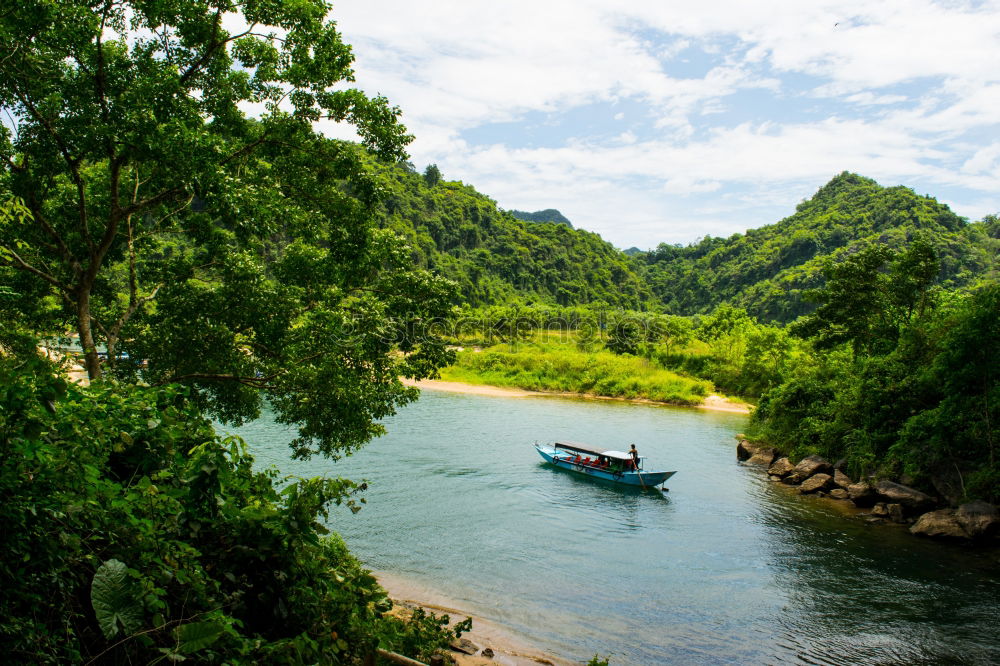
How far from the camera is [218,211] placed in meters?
7.60

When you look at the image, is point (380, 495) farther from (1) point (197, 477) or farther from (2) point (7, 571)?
(2) point (7, 571)

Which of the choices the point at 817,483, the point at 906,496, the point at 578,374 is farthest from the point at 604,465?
the point at 578,374

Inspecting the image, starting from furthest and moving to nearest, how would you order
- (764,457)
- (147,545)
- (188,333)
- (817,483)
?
(764,457)
(817,483)
(188,333)
(147,545)

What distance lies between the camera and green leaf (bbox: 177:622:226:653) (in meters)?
3.40

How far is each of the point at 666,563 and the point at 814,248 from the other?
9776 centimetres

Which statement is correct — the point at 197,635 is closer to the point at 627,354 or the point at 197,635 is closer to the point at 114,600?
the point at 114,600

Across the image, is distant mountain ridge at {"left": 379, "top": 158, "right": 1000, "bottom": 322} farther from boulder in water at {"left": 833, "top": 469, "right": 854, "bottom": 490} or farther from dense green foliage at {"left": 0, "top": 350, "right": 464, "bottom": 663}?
dense green foliage at {"left": 0, "top": 350, "right": 464, "bottom": 663}

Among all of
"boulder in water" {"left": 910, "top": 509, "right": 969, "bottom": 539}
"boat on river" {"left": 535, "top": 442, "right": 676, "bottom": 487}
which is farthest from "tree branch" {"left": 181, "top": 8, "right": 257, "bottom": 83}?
"boulder in water" {"left": 910, "top": 509, "right": 969, "bottom": 539}

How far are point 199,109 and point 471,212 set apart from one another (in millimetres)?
110864

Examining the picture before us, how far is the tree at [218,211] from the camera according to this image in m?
7.57

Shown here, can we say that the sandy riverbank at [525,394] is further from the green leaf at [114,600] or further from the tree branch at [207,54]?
the green leaf at [114,600]

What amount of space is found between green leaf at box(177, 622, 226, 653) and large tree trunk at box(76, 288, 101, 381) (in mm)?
5444

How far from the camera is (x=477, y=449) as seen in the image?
2850 centimetres

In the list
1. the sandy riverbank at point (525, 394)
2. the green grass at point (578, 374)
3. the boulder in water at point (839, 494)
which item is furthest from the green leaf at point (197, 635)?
the green grass at point (578, 374)
